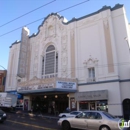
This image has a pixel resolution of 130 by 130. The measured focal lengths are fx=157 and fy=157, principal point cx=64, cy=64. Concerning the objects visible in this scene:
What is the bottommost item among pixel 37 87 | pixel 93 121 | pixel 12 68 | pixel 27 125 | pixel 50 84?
pixel 27 125

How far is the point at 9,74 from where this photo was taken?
3534 centimetres

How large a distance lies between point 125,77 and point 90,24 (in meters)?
10.5

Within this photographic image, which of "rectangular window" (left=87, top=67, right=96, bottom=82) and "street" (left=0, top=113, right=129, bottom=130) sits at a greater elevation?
"rectangular window" (left=87, top=67, right=96, bottom=82)

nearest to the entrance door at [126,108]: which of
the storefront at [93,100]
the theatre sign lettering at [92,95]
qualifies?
the storefront at [93,100]

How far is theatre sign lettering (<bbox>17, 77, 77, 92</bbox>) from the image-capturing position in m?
22.8

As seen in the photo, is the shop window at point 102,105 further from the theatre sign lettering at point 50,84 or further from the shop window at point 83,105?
the theatre sign lettering at point 50,84

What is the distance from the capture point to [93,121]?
1020cm

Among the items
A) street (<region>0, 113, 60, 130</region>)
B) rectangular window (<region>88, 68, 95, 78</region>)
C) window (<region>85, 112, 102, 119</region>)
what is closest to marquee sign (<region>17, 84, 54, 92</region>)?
rectangular window (<region>88, 68, 95, 78</region>)

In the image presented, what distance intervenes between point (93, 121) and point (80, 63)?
15.8m

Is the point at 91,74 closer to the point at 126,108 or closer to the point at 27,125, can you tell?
the point at 126,108

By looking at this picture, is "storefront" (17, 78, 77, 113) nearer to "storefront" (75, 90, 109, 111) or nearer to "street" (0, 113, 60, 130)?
"storefront" (75, 90, 109, 111)

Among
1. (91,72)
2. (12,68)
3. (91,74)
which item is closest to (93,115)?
(91,74)

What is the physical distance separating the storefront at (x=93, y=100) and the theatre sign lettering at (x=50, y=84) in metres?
1.87

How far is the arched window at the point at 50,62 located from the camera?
28478 mm
